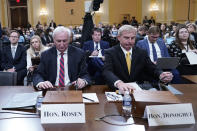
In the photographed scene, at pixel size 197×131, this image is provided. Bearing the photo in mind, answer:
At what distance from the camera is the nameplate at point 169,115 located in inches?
66.1

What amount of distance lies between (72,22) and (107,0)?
2913 millimetres

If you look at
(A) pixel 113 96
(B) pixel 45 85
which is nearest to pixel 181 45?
(A) pixel 113 96

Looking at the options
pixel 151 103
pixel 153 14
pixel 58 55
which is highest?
pixel 153 14

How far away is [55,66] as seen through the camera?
2.81 m

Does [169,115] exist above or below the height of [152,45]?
below

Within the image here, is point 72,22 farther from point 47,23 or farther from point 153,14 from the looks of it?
point 153,14

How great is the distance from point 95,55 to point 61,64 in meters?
2.03

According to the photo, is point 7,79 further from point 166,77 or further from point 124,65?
point 166,77

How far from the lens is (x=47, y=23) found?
17875 millimetres

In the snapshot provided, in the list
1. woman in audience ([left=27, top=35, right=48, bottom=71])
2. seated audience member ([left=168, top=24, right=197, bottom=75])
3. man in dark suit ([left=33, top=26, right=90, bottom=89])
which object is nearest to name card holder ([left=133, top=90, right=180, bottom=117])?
man in dark suit ([left=33, top=26, right=90, bottom=89])

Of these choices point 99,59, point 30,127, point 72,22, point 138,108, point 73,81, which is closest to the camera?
point 30,127

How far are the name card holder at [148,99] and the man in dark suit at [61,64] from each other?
916 millimetres

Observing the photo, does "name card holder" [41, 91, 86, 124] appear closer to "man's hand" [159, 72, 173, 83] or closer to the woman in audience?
"man's hand" [159, 72, 173, 83]

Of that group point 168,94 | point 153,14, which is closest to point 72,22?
point 153,14
